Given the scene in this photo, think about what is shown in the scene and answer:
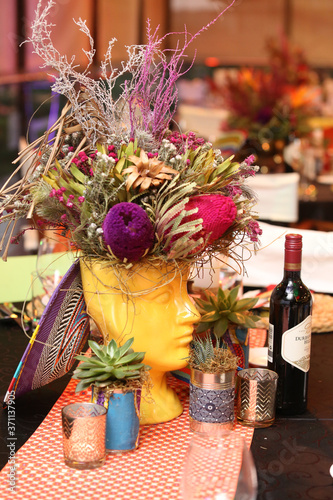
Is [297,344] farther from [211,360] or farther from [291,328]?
[211,360]

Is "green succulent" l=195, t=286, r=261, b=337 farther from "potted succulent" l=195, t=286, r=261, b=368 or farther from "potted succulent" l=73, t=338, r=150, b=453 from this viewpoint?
"potted succulent" l=73, t=338, r=150, b=453

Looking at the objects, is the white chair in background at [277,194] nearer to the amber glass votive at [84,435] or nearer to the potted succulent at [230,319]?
the potted succulent at [230,319]

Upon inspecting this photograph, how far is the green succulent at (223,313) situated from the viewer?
113 cm

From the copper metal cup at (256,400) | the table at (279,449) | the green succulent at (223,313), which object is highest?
the green succulent at (223,313)

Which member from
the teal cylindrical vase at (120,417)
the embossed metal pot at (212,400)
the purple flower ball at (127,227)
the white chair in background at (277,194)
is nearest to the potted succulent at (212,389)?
the embossed metal pot at (212,400)

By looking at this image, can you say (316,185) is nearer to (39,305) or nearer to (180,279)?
(39,305)

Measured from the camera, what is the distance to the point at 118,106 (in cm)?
102

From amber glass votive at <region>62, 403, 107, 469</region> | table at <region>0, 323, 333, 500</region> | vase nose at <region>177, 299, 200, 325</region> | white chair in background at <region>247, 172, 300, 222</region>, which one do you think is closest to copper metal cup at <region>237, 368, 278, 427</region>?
table at <region>0, 323, 333, 500</region>

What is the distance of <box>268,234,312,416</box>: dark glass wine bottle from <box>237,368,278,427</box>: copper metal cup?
4cm

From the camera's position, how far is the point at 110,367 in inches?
35.7

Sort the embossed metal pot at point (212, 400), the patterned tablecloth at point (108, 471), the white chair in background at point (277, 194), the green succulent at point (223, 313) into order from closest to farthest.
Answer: the patterned tablecloth at point (108, 471), the embossed metal pot at point (212, 400), the green succulent at point (223, 313), the white chair in background at point (277, 194)

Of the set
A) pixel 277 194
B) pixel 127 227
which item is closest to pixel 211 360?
pixel 127 227

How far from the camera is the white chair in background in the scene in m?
3.28

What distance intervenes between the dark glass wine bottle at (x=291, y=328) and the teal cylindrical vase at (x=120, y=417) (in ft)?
0.83
